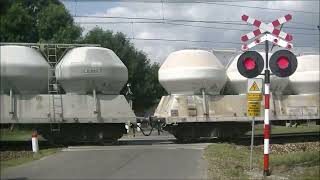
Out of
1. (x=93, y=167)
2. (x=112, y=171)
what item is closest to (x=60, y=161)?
(x=93, y=167)

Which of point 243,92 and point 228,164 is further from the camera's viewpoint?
point 243,92

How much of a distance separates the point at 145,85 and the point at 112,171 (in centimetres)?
3514

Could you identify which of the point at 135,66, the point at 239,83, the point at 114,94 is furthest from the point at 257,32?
the point at 135,66

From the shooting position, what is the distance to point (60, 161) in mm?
15250

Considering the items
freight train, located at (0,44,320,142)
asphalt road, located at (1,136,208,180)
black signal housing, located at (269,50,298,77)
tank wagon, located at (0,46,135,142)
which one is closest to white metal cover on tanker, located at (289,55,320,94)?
freight train, located at (0,44,320,142)

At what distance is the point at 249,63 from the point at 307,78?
13256 mm

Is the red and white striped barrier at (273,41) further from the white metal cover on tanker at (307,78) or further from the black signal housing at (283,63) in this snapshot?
the white metal cover on tanker at (307,78)

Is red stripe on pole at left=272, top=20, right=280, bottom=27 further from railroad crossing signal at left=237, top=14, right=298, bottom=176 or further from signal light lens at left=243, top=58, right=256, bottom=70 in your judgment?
signal light lens at left=243, top=58, right=256, bottom=70

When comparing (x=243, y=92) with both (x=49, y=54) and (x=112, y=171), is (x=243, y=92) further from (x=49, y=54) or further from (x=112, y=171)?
(x=112, y=171)

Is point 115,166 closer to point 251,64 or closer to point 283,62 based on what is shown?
point 251,64

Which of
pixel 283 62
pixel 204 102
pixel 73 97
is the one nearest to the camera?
pixel 283 62

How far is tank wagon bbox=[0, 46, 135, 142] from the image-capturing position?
20516 mm

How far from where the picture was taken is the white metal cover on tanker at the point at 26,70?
19.2 m

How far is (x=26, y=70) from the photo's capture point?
2006cm
